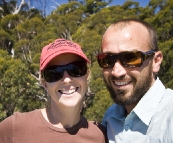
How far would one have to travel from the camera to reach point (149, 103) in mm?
1206

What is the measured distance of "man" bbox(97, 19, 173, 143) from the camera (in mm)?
1224

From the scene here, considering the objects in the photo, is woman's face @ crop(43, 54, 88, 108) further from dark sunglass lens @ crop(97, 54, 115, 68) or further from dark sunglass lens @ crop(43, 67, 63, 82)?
dark sunglass lens @ crop(97, 54, 115, 68)

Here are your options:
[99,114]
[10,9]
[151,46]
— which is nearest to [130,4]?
[10,9]

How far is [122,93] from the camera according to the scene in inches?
52.9

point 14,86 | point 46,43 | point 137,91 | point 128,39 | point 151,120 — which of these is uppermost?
point 46,43

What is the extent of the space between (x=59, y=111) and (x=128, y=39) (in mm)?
554

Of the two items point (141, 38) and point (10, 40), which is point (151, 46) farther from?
point (10, 40)

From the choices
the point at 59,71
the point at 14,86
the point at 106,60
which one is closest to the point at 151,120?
the point at 106,60

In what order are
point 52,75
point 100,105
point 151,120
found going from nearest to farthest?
point 151,120, point 52,75, point 100,105

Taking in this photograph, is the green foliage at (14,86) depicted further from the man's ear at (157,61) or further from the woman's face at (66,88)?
the man's ear at (157,61)

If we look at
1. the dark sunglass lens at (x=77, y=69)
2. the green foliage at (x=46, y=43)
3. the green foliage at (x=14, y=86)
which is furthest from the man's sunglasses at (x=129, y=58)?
the green foliage at (x=14, y=86)

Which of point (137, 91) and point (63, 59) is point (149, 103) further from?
point (63, 59)

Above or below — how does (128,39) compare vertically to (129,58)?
above

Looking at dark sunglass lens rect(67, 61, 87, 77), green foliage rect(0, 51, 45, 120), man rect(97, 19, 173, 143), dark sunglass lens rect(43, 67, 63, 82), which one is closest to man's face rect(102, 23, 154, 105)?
man rect(97, 19, 173, 143)
